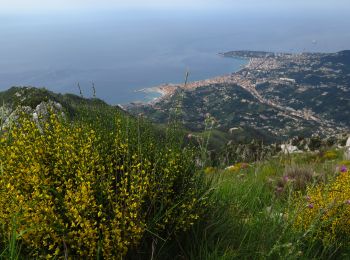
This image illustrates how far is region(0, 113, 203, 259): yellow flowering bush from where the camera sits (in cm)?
244

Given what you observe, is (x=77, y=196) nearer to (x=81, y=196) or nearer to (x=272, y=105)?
(x=81, y=196)

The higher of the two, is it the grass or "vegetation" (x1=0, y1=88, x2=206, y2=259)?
"vegetation" (x1=0, y1=88, x2=206, y2=259)

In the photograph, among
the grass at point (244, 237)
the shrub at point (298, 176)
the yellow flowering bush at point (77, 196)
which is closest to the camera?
the yellow flowering bush at point (77, 196)

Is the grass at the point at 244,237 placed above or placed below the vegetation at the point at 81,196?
below

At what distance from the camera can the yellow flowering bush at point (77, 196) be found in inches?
96.0

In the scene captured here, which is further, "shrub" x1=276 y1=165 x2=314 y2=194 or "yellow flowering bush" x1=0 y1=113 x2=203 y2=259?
"shrub" x1=276 y1=165 x2=314 y2=194

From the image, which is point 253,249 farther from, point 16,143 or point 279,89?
point 279,89

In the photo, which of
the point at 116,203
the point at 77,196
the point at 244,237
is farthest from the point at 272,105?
the point at 77,196

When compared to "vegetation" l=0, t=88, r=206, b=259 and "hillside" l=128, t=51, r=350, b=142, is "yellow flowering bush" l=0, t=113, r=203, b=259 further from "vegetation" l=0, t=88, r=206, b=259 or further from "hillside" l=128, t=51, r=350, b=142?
"hillside" l=128, t=51, r=350, b=142

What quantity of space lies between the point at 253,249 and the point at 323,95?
18521 centimetres

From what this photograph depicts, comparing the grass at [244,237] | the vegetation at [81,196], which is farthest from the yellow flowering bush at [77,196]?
the grass at [244,237]

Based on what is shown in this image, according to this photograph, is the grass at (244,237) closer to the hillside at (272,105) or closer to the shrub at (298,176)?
the shrub at (298,176)

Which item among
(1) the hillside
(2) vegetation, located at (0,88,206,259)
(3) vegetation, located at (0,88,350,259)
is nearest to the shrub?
(3) vegetation, located at (0,88,350,259)

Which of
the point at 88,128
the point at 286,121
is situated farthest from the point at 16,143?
the point at 286,121
